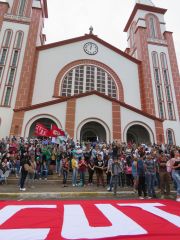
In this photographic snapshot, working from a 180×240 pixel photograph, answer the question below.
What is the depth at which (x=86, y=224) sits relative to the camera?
3891 mm

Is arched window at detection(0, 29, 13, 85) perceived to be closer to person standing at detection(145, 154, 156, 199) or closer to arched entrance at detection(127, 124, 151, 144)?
arched entrance at detection(127, 124, 151, 144)

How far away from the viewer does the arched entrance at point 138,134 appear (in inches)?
751

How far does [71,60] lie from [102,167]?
16706 millimetres

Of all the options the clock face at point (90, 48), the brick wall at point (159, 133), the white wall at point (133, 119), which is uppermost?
the clock face at point (90, 48)

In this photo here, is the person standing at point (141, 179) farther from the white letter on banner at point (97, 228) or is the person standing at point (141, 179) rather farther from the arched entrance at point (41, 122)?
the arched entrance at point (41, 122)

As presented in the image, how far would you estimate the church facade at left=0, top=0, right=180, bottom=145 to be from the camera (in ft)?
58.7

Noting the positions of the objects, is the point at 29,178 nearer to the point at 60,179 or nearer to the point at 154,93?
the point at 60,179

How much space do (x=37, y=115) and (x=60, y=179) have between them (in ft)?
25.0

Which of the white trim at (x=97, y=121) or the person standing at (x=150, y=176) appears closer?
the person standing at (x=150, y=176)

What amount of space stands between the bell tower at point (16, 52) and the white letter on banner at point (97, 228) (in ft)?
54.0

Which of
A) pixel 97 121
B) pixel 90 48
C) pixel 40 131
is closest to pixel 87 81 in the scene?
pixel 90 48

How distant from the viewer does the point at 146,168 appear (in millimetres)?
8227

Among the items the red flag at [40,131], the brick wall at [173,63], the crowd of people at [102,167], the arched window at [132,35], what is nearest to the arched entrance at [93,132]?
the red flag at [40,131]

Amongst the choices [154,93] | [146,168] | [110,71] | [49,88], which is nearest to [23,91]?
[49,88]
